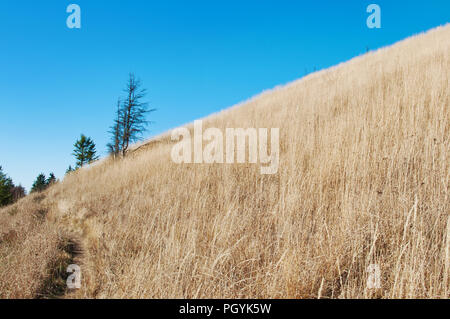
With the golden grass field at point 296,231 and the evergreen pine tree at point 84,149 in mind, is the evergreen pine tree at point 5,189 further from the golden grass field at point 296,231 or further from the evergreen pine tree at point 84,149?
the golden grass field at point 296,231

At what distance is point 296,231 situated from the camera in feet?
6.57

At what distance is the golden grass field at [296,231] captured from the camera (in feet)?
5.20

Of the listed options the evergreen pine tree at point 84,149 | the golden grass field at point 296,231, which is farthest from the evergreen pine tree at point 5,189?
the golden grass field at point 296,231

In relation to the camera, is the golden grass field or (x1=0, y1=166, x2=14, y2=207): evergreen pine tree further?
(x1=0, y1=166, x2=14, y2=207): evergreen pine tree

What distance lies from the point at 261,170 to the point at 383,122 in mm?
2057

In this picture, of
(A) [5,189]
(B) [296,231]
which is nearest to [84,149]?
(A) [5,189]

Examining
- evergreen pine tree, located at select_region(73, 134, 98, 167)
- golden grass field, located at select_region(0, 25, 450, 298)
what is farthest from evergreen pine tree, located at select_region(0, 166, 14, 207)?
golden grass field, located at select_region(0, 25, 450, 298)

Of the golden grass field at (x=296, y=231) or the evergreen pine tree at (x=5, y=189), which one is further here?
the evergreen pine tree at (x=5, y=189)

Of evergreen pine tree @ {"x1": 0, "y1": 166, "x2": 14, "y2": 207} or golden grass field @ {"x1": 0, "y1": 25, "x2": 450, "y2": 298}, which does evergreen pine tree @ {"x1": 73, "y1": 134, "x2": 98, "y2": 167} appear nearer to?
evergreen pine tree @ {"x1": 0, "y1": 166, "x2": 14, "y2": 207}

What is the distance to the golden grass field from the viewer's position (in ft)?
5.20

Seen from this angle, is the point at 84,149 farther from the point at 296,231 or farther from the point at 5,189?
the point at 296,231

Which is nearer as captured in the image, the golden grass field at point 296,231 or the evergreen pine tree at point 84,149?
the golden grass field at point 296,231
